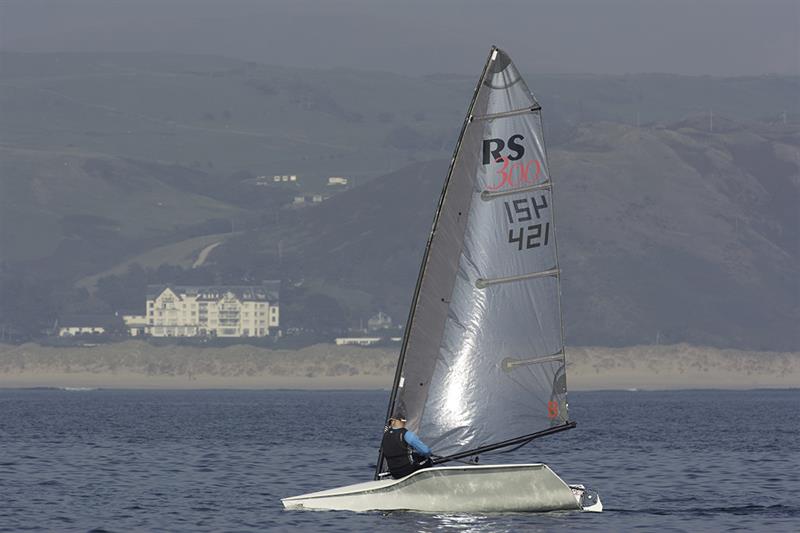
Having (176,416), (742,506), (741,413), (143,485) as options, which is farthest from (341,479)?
(741,413)

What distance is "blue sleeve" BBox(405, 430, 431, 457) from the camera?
37.3 meters

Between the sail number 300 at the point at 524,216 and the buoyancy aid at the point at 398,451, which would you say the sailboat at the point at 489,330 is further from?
the buoyancy aid at the point at 398,451

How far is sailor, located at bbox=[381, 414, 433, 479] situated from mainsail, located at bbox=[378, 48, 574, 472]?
0.74 m

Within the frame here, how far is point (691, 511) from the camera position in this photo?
4322 cm

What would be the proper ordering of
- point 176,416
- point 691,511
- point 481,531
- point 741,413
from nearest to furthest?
point 481,531 < point 691,511 < point 176,416 < point 741,413

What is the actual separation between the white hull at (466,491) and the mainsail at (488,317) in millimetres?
1166

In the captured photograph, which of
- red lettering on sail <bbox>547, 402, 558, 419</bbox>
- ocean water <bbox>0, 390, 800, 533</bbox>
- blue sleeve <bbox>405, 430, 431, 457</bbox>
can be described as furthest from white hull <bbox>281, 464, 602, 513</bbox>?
red lettering on sail <bbox>547, 402, 558, 419</bbox>

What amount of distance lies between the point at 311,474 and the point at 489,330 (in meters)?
20.5

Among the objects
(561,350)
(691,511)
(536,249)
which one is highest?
(536,249)

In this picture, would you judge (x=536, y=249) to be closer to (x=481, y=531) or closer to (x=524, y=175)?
(x=524, y=175)

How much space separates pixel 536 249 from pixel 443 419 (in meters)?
4.59

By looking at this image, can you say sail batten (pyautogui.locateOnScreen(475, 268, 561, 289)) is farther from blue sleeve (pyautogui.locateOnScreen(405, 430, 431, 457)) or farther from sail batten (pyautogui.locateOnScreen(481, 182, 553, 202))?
blue sleeve (pyautogui.locateOnScreen(405, 430, 431, 457))

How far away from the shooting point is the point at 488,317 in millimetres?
38688

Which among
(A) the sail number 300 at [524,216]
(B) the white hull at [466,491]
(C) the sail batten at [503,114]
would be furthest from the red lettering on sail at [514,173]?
(B) the white hull at [466,491]
